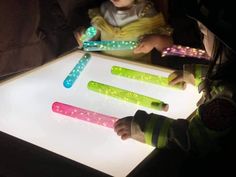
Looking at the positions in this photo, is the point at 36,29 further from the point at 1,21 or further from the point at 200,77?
the point at 200,77

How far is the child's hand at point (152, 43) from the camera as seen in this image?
1197mm

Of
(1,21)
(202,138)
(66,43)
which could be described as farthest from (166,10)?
(202,138)

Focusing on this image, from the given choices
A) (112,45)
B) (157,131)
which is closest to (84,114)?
(157,131)

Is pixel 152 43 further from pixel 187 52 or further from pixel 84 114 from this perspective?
pixel 84 114

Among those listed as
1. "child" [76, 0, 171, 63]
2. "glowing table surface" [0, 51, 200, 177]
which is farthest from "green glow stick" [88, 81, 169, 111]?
"child" [76, 0, 171, 63]

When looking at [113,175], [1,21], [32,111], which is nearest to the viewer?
[113,175]

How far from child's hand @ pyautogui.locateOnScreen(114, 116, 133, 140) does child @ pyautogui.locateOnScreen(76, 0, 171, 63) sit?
43 cm

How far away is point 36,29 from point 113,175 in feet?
2.09

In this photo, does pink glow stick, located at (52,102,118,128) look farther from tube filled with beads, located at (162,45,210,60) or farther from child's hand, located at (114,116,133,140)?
tube filled with beads, located at (162,45,210,60)

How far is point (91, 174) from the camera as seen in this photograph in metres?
0.78

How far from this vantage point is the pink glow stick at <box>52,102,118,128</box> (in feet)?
3.04

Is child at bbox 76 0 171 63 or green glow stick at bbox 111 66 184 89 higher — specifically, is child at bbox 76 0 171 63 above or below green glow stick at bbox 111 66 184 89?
above

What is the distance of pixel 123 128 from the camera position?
875 millimetres

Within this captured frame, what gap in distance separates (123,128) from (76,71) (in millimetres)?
350
